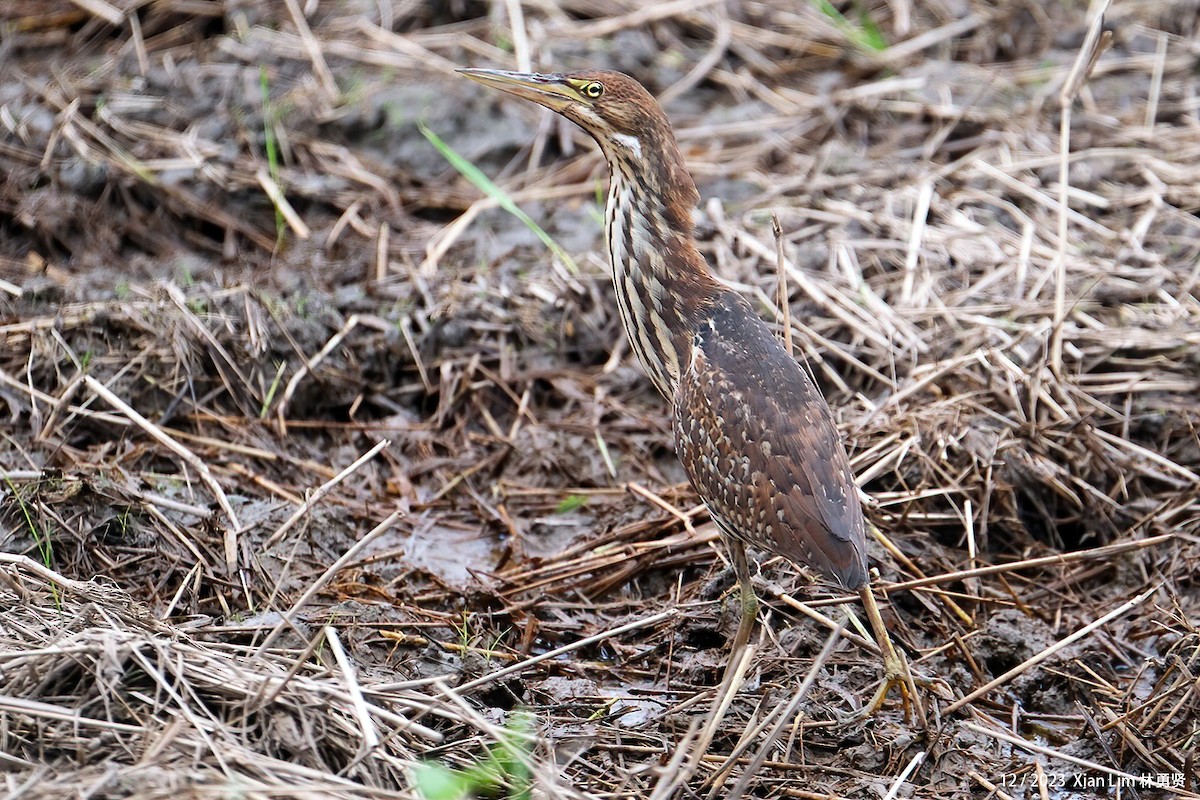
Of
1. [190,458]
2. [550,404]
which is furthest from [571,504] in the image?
[190,458]

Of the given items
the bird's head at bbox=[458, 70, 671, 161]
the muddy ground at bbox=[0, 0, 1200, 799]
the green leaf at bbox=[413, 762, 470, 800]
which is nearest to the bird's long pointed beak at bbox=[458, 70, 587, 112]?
the bird's head at bbox=[458, 70, 671, 161]

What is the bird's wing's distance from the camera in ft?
13.9

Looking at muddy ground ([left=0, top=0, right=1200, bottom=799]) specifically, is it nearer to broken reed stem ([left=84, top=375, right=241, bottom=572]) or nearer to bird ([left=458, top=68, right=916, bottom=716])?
broken reed stem ([left=84, top=375, right=241, bottom=572])

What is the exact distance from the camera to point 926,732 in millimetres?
4219

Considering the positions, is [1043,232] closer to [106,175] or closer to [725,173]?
[725,173]

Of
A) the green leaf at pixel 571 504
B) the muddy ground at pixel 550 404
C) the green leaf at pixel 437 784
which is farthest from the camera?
the green leaf at pixel 571 504

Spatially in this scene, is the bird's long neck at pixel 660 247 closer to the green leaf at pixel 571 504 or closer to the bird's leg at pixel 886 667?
→ the green leaf at pixel 571 504

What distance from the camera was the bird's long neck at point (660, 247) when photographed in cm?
477

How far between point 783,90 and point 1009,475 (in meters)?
3.93

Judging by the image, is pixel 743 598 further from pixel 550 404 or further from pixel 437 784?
pixel 550 404

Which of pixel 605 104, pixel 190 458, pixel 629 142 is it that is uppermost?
pixel 605 104

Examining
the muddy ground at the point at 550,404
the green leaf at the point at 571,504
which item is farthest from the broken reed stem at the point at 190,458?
the green leaf at the point at 571,504

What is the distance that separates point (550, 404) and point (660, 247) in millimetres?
1624

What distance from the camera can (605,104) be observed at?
470 centimetres
